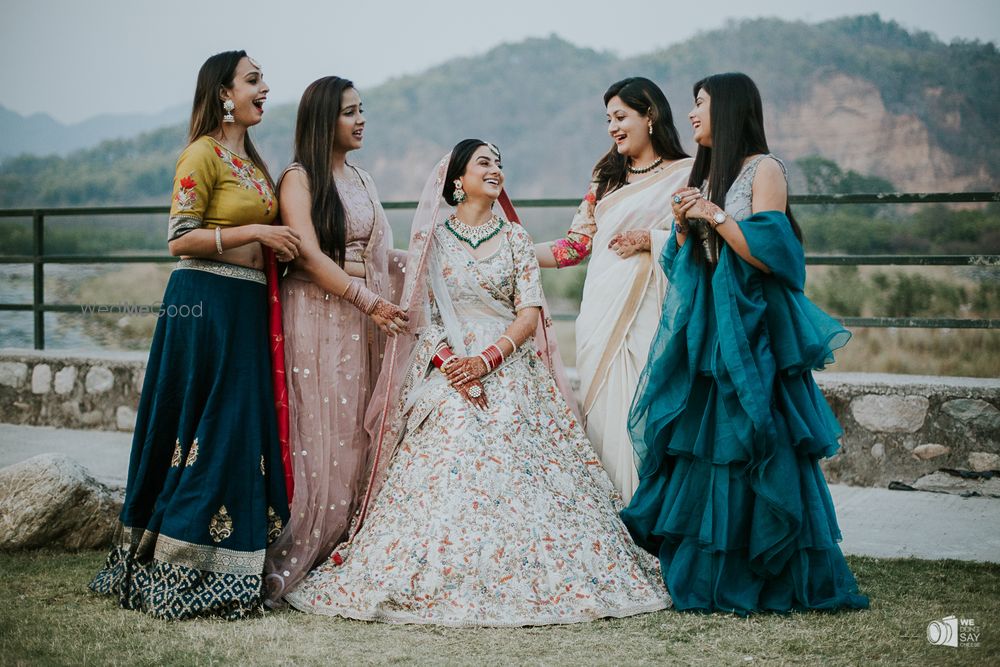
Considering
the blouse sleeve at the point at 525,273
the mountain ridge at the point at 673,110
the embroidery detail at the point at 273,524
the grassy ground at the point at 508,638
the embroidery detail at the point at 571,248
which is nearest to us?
the grassy ground at the point at 508,638

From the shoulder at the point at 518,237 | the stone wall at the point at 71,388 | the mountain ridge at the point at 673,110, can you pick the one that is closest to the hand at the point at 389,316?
the shoulder at the point at 518,237

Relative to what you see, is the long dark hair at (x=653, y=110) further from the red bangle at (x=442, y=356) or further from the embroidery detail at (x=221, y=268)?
the embroidery detail at (x=221, y=268)

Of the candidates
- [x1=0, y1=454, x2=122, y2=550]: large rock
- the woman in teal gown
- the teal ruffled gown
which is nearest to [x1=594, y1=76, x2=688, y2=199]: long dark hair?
the woman in teal gown

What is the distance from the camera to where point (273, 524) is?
358 cm

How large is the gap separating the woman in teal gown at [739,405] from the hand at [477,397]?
21.6 inches

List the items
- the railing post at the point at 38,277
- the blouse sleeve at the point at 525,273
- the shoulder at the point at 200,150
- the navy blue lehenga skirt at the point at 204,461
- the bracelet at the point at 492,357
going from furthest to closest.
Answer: the railing post at the point at 38,277, the blouse sleeve at the point at 525,273, the bracelet at the point at 492,357, the shoulder at the point at 200,150, the navy blue lehenga skirt at the point at 204,461

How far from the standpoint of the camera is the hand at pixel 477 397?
3637mm

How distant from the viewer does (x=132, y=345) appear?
16.3m

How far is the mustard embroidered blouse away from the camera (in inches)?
135

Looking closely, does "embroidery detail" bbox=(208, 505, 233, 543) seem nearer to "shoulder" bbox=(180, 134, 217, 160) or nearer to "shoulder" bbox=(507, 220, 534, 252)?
"shoulder" bbox=(180, 134, 217, 160)

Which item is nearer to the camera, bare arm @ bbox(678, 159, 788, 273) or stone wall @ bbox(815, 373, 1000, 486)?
bare arm @ bbox(678, 159, 788, 273)

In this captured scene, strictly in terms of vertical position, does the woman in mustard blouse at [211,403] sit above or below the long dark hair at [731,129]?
below

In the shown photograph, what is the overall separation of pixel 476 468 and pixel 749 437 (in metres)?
0.93

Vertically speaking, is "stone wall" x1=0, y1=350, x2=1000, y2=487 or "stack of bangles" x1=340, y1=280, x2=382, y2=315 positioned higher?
"stack of bangles" x1=340, y1=280, x2=382, y2=315
